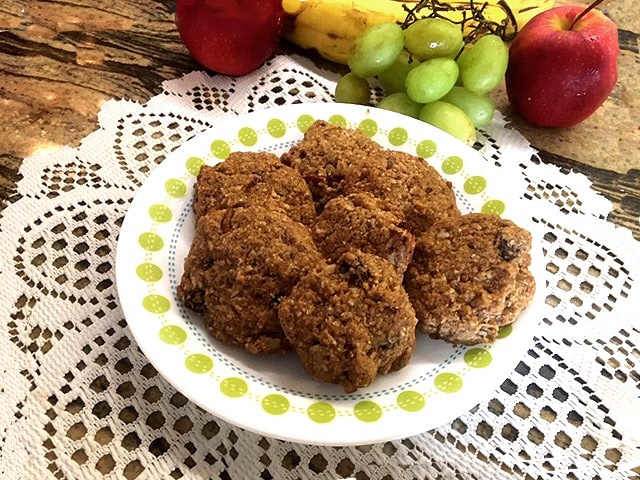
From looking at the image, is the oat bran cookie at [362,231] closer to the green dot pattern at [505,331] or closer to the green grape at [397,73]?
the green dot pattern at [505,331]

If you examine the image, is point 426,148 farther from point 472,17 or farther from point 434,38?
point 472,17

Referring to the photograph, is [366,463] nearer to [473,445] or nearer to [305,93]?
[473,445]

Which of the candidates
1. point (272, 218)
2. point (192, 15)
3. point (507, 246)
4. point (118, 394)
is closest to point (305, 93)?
point (192, 15)

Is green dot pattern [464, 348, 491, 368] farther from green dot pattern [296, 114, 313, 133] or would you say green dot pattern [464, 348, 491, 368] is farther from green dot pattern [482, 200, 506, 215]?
green dot pattern [296, 114, 313, 133]

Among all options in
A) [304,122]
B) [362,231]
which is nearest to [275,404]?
[362,231]

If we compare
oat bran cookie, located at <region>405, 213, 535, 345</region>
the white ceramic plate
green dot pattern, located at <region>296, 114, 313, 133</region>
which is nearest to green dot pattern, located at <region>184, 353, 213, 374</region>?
the white ceramic plate
